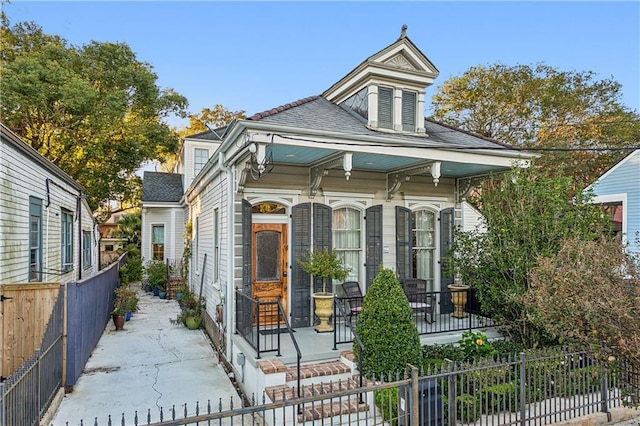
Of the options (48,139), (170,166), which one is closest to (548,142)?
(48,139)

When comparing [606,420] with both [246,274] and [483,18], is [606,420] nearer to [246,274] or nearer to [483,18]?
[246,274]

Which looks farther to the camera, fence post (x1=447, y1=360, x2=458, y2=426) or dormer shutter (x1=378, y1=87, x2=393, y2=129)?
dormer shutter (x1=378, y1=87, x2=393, y2=129)

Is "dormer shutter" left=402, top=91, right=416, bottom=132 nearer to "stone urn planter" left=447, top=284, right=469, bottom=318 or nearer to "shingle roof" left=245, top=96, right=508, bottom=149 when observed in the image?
"shingle roof" left=245, top=96, right=508, bottom=149

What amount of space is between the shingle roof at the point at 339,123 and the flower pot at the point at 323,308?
3099 millimetres

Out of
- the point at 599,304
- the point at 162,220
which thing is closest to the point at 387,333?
the point at 599,304

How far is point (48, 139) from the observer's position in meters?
17.9


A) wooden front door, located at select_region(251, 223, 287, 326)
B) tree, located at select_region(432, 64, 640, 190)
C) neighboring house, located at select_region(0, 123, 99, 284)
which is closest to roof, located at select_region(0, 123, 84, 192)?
neighboring house, located at select_region(0, 123, 99, 284)

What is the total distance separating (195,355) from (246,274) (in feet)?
7.63

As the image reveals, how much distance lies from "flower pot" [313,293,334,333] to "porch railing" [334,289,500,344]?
0.63ft

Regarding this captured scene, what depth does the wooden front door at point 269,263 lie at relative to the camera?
799 cm

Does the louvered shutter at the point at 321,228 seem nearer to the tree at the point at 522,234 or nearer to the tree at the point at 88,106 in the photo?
the tree at the point at 522,234

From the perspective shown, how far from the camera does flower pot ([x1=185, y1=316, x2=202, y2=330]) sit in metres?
10.6

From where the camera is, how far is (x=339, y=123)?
794 cm

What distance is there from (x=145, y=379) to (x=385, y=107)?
7.15m
